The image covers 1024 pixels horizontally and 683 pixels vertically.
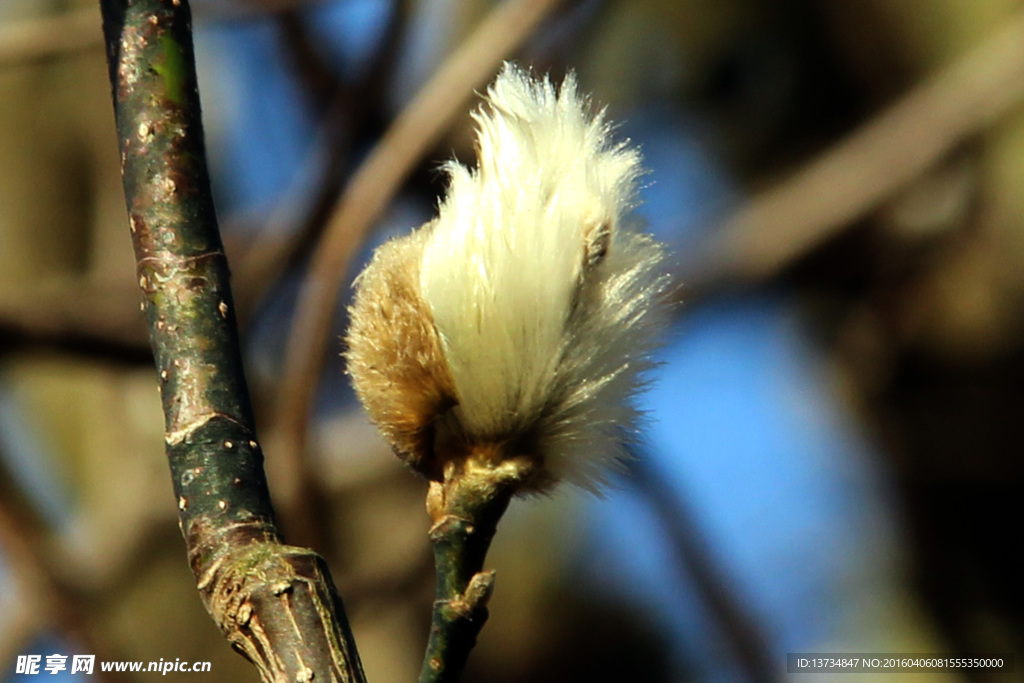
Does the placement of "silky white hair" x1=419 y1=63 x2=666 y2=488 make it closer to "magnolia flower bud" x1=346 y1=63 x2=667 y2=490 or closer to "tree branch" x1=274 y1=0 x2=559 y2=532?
"magnolia flower bud" x1=346 y1=63 x2=667 y2=490

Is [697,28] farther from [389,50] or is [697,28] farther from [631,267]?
[631,267]

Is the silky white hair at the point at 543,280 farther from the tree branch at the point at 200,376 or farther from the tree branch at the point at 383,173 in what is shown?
the tree branch at the point at 383,173

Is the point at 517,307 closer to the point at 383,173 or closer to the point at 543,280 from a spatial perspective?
the point at 543,280

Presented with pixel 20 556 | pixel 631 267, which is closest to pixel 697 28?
pixel 20 556

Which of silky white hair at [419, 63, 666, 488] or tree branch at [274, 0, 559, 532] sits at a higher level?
tree branch at [274, 0, 559, 532]

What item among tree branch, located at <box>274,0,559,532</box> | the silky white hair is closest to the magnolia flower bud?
the silky white hair

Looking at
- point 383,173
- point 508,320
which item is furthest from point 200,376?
point 383,173
